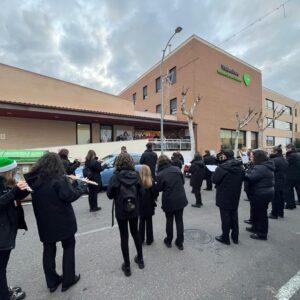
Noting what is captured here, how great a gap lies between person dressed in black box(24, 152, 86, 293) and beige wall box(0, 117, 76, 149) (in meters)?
13.3

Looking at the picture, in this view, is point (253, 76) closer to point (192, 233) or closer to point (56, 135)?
point (56, 135)

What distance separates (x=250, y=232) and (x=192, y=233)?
1295 mm

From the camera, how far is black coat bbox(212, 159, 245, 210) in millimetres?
4117

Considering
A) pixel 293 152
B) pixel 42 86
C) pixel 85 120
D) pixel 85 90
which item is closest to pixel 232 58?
pixel 85 90

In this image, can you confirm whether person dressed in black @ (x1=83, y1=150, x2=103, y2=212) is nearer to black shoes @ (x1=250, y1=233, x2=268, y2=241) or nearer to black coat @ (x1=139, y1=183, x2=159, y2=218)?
black coat @ (x1=139, y1=183, x2=159, y2=218)

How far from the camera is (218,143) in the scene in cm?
2523

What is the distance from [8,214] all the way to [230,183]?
11.7ft

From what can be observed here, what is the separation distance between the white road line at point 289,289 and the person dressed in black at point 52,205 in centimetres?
275

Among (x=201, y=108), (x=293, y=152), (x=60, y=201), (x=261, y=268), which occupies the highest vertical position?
(x=201, y=108)

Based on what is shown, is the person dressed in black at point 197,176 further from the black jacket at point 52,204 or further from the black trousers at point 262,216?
the black jacket at point 52,204

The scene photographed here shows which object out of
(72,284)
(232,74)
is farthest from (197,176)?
(232,74)

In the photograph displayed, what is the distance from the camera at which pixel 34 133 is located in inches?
580

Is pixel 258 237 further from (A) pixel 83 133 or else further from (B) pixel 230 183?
(A) pixel 83 133

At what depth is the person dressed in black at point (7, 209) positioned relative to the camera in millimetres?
2316
